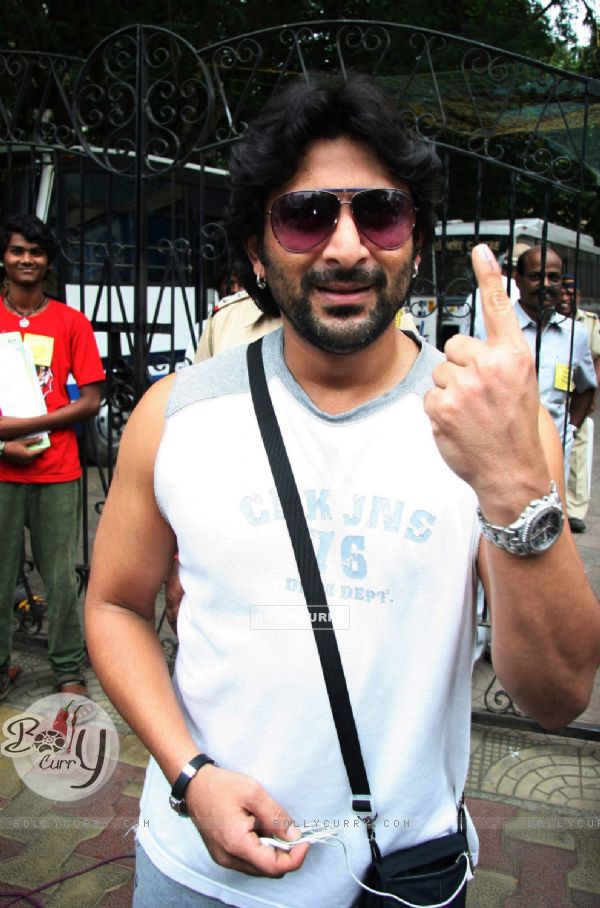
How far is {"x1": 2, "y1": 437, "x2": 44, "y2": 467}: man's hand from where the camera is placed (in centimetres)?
362

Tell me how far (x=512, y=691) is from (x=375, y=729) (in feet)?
0.77

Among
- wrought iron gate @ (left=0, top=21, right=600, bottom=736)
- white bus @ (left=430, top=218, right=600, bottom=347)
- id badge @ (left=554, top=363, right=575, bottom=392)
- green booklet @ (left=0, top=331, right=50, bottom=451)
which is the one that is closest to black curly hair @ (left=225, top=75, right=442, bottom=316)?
wrought iron gate @ (left=0, top=21, right=600, bottom=736)

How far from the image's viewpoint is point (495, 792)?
3248mm

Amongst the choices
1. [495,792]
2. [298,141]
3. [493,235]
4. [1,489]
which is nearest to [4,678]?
[1,489]

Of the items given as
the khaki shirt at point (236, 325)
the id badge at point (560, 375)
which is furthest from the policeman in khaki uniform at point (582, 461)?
the khaki shirt at point (236, 325)

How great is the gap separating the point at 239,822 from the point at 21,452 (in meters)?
2.73

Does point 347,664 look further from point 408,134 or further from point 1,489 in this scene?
point 1,489

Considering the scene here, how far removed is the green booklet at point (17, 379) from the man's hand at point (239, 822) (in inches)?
105

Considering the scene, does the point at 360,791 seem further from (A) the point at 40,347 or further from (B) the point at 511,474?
(A) the point at 40,347

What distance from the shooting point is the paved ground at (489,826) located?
2.66 metres

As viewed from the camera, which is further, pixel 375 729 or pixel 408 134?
pixel 408 134

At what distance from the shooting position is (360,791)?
1263 millimetres

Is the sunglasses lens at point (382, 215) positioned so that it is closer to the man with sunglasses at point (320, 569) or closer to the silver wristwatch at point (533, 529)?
the man with sunglasses at point (320, 569)

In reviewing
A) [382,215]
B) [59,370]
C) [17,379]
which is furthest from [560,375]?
[382,215]
